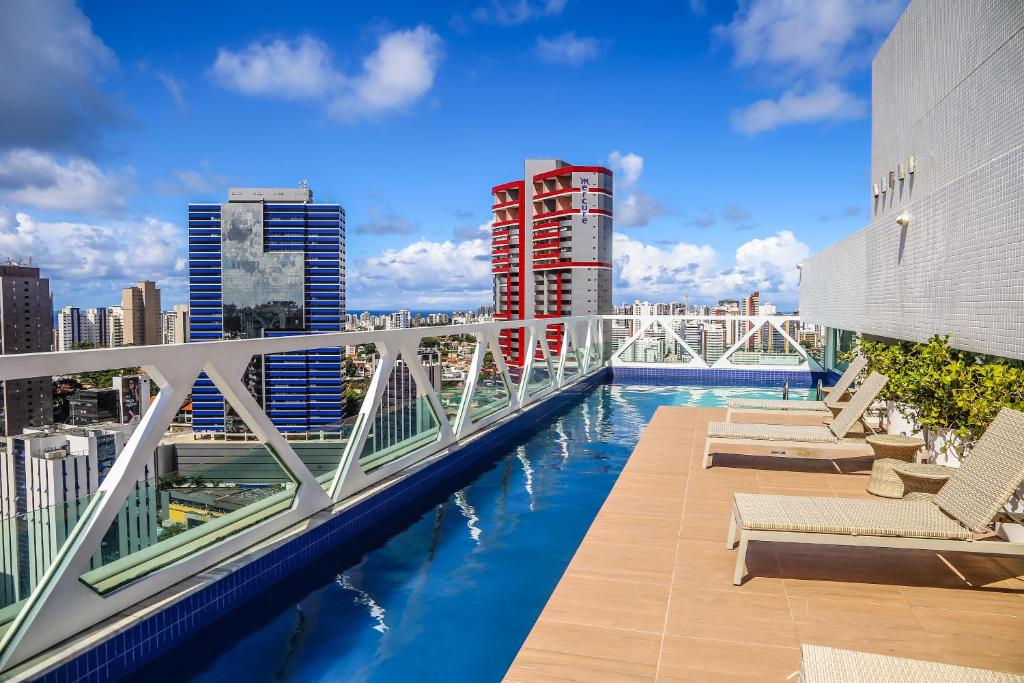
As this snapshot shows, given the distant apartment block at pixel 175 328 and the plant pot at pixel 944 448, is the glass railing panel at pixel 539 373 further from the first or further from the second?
the plant pot at pixel 944 448

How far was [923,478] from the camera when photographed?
4.27 m

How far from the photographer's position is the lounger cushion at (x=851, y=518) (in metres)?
3.32

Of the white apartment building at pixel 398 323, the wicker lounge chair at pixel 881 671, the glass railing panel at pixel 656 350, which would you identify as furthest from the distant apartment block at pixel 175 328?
the glass railing panel at pixel 656 350

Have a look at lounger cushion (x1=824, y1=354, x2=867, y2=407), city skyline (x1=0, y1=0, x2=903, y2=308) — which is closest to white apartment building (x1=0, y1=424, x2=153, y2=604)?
city skyline (x1=0, y1=0, x2=903, y2=308)

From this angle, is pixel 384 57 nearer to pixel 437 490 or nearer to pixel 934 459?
pixel 437 490

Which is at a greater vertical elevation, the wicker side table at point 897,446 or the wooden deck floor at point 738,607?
the wicker side table at point 897,446

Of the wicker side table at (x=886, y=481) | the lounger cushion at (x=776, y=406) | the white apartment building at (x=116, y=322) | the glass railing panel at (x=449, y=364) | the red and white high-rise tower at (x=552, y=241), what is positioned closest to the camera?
the wicker side table at (x=886, y=481)

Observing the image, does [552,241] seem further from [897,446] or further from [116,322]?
[897,446]

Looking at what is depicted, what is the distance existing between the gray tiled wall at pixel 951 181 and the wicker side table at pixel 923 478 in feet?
2.78

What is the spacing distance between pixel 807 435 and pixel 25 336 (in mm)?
5877

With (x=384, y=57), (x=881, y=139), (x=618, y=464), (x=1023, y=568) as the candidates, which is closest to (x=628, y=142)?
(x=384, y=57)

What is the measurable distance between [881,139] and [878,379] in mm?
5227

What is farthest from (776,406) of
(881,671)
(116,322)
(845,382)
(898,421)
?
(116,322)

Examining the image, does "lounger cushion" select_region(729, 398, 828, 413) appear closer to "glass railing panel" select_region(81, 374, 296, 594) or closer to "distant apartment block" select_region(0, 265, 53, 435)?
"glass railing panel" select_region(81, 374, 296, 594)
